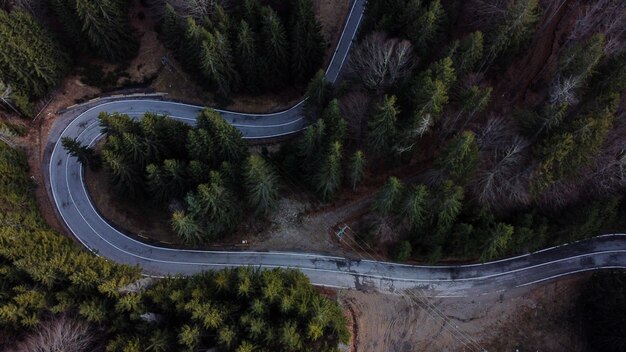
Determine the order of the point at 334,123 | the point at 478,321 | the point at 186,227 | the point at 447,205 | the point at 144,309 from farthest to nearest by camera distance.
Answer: the point at 478,321, the point at 186,227, the point at 334,123, the point at 447,205, the point at 144,309

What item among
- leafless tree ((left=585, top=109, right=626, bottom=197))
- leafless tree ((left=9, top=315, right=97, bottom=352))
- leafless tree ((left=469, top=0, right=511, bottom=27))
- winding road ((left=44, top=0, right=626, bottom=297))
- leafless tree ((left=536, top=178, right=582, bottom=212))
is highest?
leafless tree ((left=469, top=0, right=511, bottom=27))

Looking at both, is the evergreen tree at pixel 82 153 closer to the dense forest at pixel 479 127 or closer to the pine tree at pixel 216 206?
the pine tree at pixel 216 206

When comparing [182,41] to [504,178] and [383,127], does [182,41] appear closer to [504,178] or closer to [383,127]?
[383,127]

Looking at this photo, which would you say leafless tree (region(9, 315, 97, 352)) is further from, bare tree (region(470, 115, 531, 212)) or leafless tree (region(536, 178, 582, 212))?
leafless tree (region(536, 178, 582, 212))

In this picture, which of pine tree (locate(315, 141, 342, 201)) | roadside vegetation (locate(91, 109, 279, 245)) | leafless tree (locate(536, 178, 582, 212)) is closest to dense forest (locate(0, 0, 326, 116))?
roadside vegetation (locate(91, 109, 279, 245))

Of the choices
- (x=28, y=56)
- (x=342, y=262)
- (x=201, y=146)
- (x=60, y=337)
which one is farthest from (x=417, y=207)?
(x=28, y=56)

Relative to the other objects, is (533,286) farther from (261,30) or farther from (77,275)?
(77,275)

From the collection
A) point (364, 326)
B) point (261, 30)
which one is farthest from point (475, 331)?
point (261, 30)
